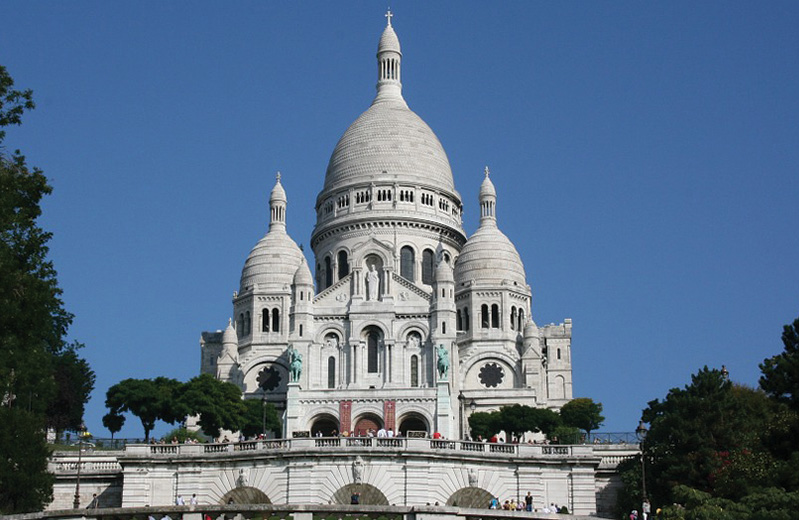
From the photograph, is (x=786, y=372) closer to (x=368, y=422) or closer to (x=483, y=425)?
(x=483, y=425)

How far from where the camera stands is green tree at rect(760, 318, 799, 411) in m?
48.5

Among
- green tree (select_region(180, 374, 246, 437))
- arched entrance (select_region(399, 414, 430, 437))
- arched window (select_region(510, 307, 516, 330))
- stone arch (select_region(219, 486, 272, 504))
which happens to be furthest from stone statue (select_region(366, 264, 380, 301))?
stone arch (select_region(219, 486, 272, 504))

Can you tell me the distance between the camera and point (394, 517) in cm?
3878

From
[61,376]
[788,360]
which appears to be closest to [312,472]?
[788,360]

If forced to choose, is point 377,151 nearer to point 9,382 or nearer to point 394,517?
point 9,382

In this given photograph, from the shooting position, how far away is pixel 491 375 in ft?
329

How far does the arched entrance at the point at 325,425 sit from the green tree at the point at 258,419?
7.49 feet

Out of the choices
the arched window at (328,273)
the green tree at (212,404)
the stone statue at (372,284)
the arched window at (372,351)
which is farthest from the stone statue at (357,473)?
the arched window at (328,273)

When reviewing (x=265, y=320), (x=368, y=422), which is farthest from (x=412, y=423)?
(x=265, y=320)

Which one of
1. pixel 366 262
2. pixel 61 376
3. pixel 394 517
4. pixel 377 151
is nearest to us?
pixel 394 517

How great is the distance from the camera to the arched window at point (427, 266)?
352 ft

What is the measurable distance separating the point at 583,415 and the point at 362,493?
45.2m

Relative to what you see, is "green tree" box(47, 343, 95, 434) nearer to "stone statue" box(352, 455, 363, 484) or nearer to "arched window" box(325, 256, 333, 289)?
"stone statue" box(352, 455, 363, 484)

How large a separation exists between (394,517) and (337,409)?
49920 millimetres
